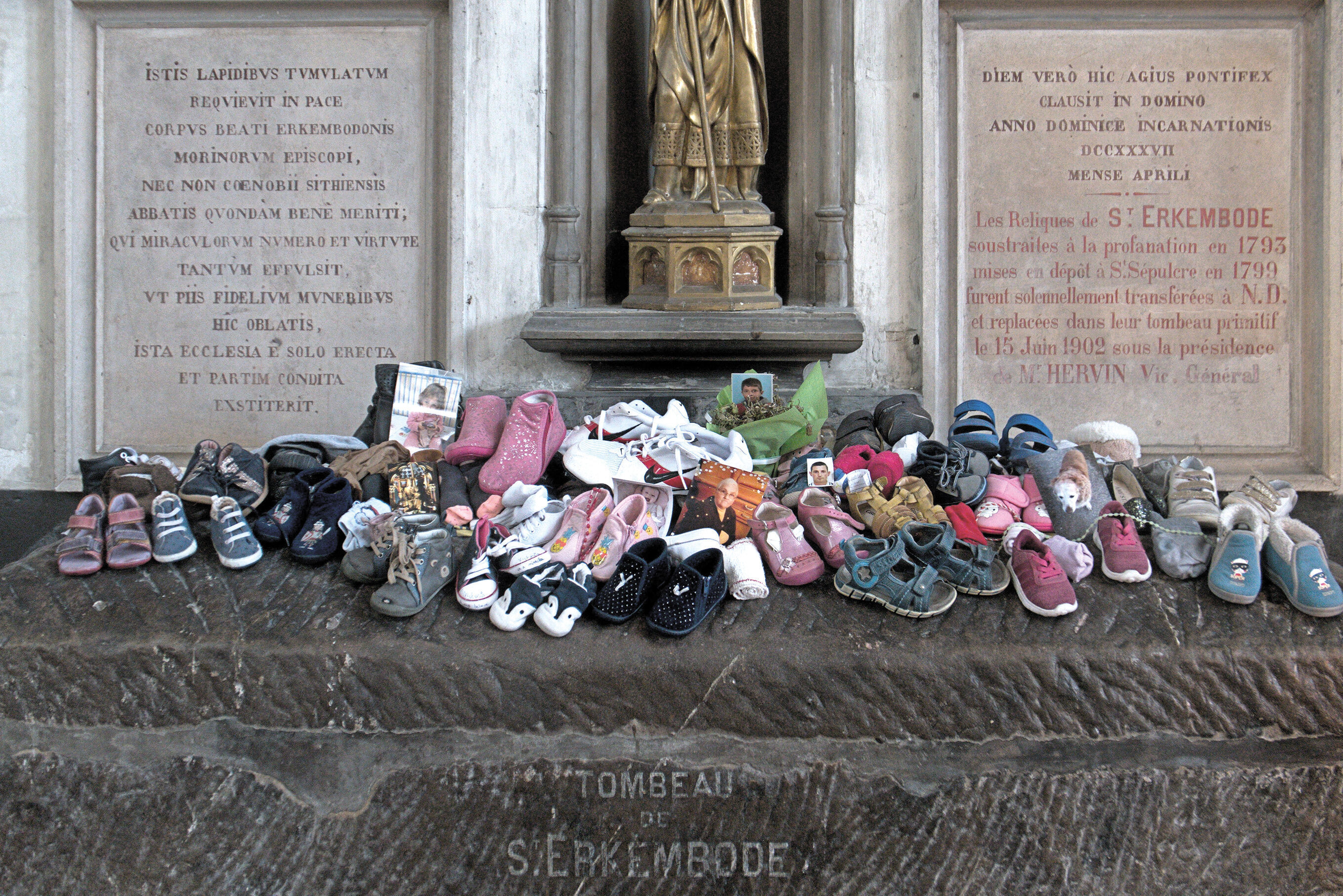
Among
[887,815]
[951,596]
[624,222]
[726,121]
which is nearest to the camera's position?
[887,815]

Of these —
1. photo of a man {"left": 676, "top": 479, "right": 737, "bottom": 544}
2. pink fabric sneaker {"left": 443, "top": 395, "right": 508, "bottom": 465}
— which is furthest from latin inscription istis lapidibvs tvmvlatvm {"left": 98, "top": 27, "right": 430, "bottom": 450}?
photo of a man {"left": 676, "top": 479, "right": 737, "bottom": 544}

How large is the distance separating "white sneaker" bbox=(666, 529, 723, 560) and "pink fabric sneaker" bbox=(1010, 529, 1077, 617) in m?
0.65

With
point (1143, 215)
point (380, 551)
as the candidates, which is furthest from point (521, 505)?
point (1143, 215)

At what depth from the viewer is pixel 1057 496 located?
2.40 metres

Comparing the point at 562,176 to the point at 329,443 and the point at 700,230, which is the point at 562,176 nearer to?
the point at 700,230

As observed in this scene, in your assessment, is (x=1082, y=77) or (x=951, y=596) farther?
(x=1082, y=77)

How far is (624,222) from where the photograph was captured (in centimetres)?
389

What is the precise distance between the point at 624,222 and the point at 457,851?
2630mm

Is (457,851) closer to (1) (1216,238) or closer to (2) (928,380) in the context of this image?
(2) (928,380)

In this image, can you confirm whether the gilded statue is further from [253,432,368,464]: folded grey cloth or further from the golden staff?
[253,432,368,464]: folded grey cloth

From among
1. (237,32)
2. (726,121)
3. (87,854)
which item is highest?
(237,32)

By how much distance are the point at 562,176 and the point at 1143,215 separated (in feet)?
6.92

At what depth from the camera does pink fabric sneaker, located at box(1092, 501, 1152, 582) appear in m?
2.13

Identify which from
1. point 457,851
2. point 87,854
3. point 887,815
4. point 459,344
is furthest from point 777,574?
point 459,344
